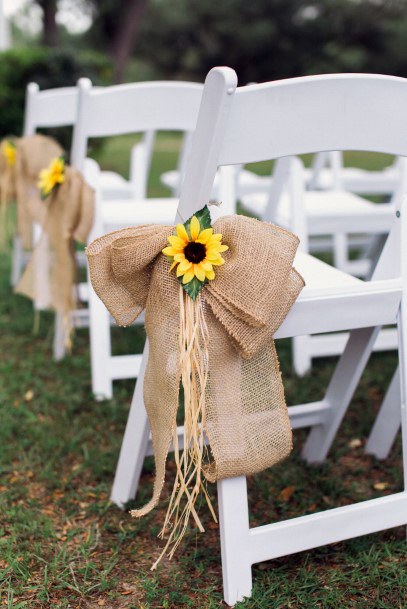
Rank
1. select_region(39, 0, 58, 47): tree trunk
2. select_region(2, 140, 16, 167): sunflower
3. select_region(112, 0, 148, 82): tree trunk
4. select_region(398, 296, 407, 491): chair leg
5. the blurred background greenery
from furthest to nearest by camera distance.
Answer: the blurred background greenery
select_region(39, 0, 58, 47): tree trunk
select_region(112, 0, 148, 82): tree trunk
select_region(2, 140, 16, 167): sunflower
select_region(398, 296, 407, 491): chair leg

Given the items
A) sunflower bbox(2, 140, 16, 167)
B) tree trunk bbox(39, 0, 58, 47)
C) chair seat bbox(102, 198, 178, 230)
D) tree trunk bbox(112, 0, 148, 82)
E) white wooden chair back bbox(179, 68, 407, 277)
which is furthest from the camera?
tree trunk bbox(39, 0, 58, 47)

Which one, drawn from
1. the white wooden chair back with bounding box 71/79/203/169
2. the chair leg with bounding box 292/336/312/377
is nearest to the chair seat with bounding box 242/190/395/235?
the chair leg with bounding box 292/336/312/377

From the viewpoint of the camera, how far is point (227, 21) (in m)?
20.0

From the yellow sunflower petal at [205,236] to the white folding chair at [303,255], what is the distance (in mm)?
51

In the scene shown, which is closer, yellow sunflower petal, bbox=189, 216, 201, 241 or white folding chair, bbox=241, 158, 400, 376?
yellow sunflower petal, bbox=189, 216, 201, 241

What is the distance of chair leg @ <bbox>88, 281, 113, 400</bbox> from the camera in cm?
240

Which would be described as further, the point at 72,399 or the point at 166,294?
the point at 72,399

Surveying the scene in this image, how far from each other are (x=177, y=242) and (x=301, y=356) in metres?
1.44

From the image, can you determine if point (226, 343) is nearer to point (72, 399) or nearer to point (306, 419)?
point (306, 419)

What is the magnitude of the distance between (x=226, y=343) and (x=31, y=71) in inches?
290

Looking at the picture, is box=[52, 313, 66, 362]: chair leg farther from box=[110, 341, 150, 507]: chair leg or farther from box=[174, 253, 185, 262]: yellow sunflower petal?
box=[174, 253, 185, 262]: yellow sunflower petal

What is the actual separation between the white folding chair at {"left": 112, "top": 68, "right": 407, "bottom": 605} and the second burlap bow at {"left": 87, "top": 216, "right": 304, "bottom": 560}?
73 mm

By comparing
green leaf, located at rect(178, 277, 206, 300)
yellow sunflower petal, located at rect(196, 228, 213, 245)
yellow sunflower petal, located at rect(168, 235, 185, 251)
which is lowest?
green leaf, located at rect(178, 277, 206, 300)

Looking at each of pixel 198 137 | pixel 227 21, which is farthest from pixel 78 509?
pixel 227 21
